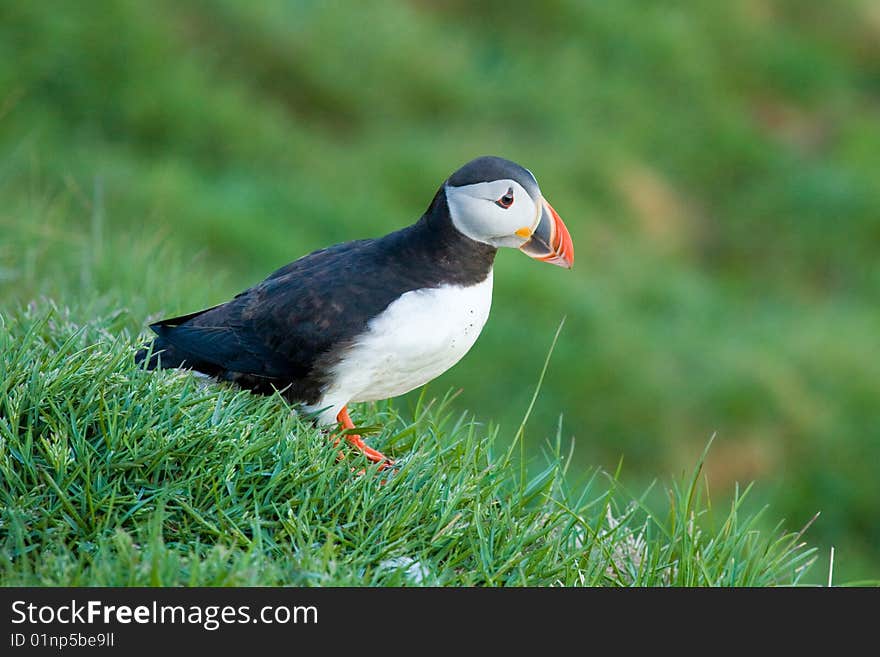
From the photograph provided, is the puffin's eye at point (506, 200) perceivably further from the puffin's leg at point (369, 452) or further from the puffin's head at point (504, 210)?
the puffin's leg at point (369, 452)

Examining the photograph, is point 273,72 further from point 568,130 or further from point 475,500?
point 475,500

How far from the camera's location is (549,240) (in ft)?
11.4

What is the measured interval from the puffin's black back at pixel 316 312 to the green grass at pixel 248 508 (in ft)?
0.85

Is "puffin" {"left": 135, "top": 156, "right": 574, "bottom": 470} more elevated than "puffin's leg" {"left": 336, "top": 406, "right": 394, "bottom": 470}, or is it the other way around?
"puffin" {"left": 135, "top": 156, "right": 574, "bottom": 470}

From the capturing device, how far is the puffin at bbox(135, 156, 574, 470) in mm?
3404

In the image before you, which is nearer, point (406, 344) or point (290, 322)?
point (406, 344)

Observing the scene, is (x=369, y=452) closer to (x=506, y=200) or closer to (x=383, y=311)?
(x=383, y=311)

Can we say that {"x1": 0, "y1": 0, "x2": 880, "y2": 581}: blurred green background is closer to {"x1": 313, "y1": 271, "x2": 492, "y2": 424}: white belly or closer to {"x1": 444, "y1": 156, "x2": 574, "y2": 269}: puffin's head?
{"x1": 313, "y1": 271, "x2": 492, "y2": 424}: white belly

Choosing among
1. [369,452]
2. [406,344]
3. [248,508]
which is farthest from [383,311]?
[248,508]

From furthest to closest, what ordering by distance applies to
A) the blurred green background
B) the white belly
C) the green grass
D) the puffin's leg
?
the blurred green background → the white belly → the puffin's leg → the green grass

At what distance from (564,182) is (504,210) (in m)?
6.47

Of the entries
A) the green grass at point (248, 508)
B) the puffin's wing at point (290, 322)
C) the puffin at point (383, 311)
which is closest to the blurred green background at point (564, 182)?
the puffin's wing at point (290, 322)

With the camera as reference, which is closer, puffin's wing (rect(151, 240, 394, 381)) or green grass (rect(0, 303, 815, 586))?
Result: green grass (rect(0, 303, 815, 586))

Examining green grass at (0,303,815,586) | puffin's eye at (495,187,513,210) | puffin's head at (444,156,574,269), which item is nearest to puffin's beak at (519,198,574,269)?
puffin's head at (444,156,574,269)
